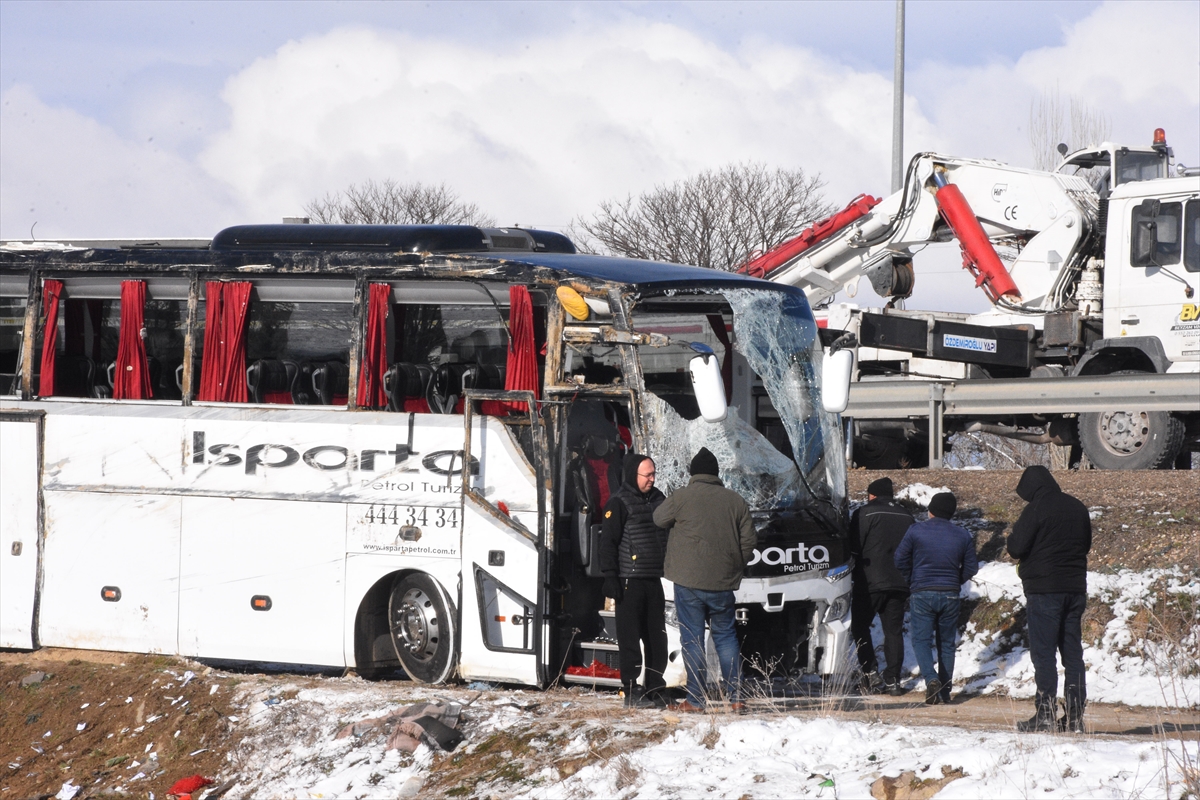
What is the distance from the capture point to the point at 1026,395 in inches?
708

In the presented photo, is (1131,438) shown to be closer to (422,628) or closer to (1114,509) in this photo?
(1114,509)

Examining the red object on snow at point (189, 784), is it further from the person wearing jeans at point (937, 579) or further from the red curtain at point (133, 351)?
the person wearing jeans at point (937, 579)

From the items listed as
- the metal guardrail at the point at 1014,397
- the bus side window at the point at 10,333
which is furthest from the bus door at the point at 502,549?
the metal guardrail at the point at 1014,397

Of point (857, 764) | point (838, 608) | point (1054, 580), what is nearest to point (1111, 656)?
point (838, 608)

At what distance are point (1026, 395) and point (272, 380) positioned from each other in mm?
10363

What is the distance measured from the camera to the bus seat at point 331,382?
11258 millimetres

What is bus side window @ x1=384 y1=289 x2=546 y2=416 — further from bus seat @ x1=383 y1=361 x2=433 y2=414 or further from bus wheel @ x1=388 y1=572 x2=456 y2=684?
bus wheel @ x1=388 y1=572 x2=456 y2=684

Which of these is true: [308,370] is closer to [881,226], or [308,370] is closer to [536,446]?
[536,446]

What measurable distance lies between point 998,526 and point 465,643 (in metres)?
6.43

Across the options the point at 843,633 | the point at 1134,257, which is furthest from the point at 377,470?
the point at 1134,257

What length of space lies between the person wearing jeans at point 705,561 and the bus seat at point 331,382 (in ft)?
10.1

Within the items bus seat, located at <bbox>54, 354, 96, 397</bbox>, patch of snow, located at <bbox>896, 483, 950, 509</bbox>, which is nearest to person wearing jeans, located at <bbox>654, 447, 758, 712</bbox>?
bus seat, located at <bbox>54, 354, 96, 397</bbox>

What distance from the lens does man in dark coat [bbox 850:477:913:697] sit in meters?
11.4

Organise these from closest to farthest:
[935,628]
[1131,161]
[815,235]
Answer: [935,628] → [1131,161] → [815,235]
